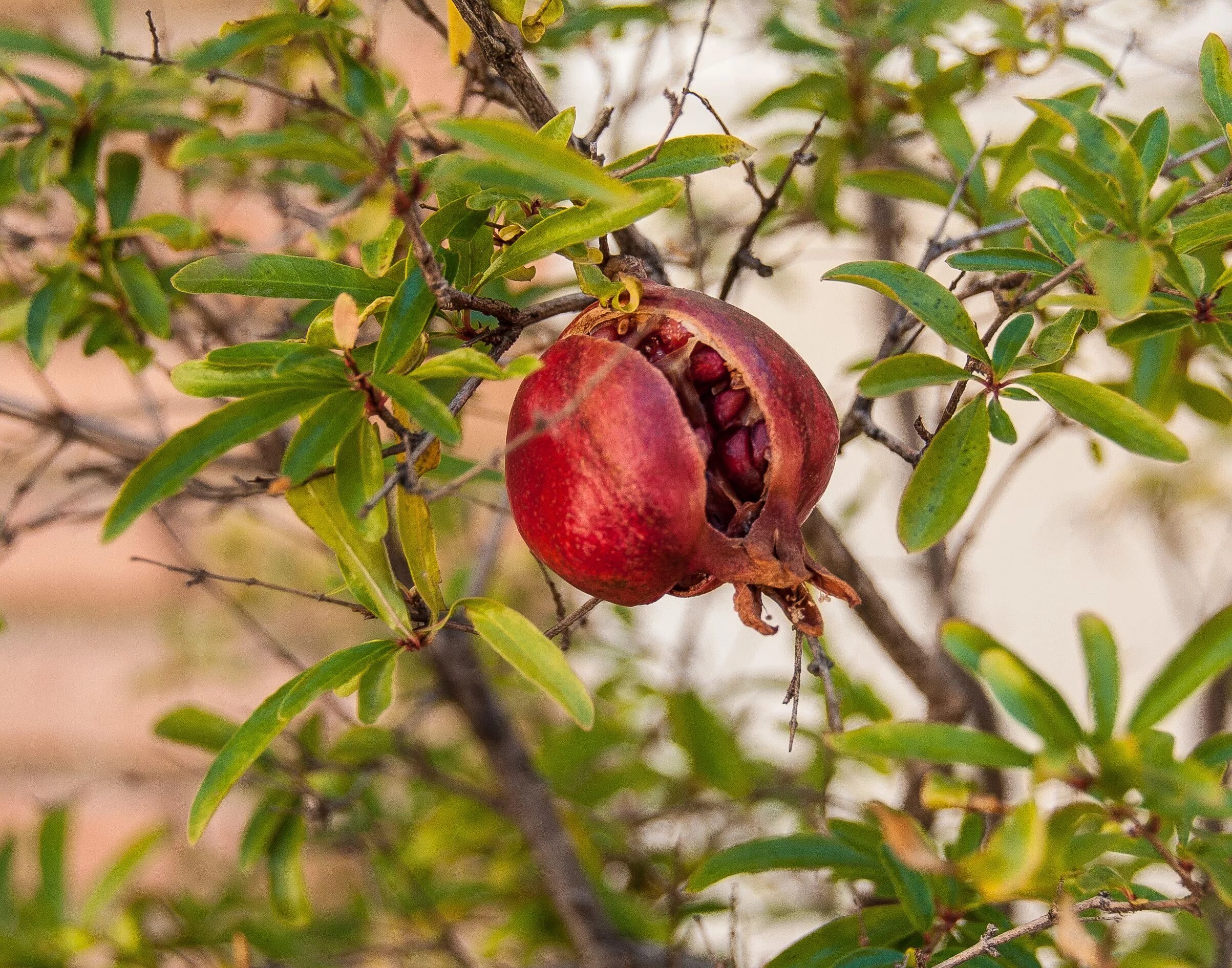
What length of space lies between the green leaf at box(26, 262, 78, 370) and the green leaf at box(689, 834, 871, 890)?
488mm

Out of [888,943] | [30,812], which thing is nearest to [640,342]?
[888,943]

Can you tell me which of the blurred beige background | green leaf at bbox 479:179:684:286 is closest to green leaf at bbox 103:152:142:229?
green leaf at bbox 479:179:684:286

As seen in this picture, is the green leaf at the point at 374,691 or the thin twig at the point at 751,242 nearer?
the green leaf at the point at 374,691

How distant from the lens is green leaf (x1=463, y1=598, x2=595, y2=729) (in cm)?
41

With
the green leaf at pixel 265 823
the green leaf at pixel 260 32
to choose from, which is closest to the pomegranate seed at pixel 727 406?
the green leaf at pixel 260 32

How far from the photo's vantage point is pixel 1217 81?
0.50 metres

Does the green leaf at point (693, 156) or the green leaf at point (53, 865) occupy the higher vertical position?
the green leaf at point (693, 156)

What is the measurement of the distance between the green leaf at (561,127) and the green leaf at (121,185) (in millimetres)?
401

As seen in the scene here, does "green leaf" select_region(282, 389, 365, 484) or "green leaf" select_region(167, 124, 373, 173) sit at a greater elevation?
"green leaf" select_region(167, 124, 373, 173)

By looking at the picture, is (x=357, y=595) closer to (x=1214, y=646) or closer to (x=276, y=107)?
(x=1214, y=646)

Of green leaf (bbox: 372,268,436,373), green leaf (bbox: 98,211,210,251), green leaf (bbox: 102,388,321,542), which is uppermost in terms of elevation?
green leaf (bbox: 98,211,210,251)

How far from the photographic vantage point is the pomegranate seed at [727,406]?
17.6 inches

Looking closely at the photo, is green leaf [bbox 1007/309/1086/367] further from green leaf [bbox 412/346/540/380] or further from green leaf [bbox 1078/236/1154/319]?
green leaf [bbox 412/346/540/380]

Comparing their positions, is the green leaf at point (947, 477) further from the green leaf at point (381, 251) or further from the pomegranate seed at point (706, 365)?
the green leaf at point (381, 251)
